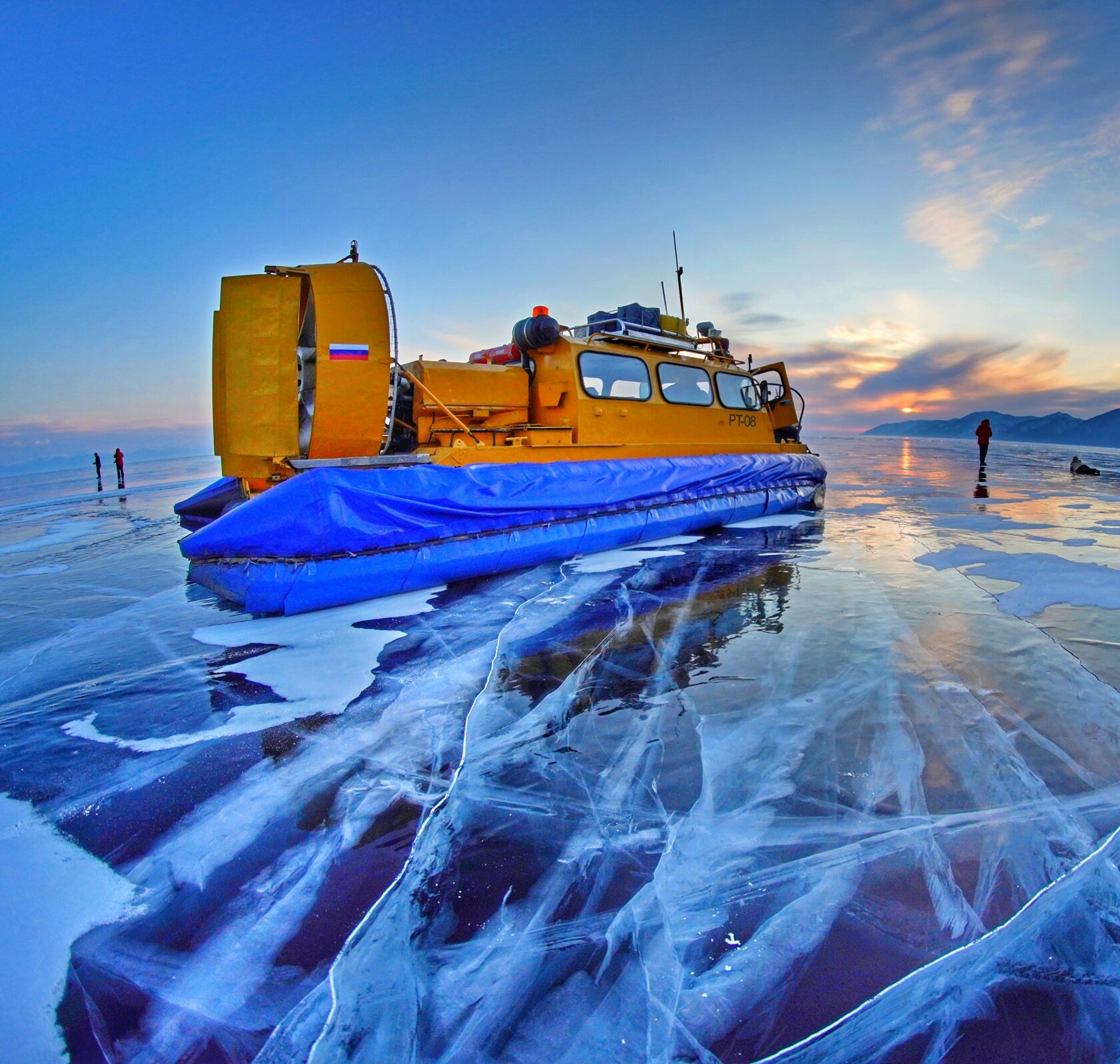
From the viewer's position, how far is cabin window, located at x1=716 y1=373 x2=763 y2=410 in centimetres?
781

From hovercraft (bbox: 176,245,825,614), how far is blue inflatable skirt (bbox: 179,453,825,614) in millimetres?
12

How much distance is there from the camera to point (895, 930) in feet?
4.58

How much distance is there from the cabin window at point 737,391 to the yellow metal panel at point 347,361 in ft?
15.3

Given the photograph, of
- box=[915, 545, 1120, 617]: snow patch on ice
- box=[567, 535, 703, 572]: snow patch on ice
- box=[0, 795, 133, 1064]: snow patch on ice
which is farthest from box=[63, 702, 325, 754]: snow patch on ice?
box=[915, 545, 1120, 617]: snow patch on ice

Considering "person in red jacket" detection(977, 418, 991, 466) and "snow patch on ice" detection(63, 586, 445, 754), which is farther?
"person in red jacket" detection(977, 418, 991, 466)

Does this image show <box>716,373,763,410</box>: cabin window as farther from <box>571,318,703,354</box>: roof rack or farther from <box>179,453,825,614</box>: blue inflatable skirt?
<box>179,453,825,614</box>: blue inflatable skirt

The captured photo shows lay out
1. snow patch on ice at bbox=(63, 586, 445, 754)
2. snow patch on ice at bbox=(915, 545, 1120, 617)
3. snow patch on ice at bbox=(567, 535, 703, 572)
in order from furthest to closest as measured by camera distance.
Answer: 1. snow patch on ice at bbox=(567, 535, 703, 572)
2. snow patch on ice at bbox=(915, 545, 1120, 617)
3. snow patch on ice at bbox=(63, 586, 445, 754)

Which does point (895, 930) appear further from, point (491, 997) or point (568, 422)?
point (568, 422)

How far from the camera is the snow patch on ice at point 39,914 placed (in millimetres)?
1197

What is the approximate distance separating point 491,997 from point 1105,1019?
1210 mm

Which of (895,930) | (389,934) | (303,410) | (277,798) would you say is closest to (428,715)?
(277,798)

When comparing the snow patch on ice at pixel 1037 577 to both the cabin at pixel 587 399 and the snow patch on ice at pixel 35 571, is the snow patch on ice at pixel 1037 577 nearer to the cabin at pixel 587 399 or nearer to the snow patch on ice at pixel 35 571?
the cabin at pixel 587 399

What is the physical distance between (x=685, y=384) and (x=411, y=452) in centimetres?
356

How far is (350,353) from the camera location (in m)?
4.35
